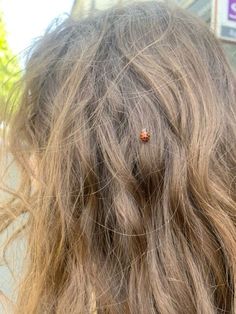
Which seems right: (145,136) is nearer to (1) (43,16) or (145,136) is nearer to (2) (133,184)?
(2) (133,184)

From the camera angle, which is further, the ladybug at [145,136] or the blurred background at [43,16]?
the blurred background at [43,16]

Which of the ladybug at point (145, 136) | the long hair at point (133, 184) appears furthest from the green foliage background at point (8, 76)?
the ladybug at point (145, 136)

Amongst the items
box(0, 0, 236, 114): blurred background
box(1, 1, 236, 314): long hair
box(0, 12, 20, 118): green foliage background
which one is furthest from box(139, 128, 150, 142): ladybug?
box(0, 0, 236, 114): blurred background

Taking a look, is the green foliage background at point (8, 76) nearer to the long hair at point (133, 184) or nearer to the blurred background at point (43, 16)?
the long hair at point (133, 184)

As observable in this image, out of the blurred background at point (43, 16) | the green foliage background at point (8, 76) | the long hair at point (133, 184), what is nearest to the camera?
the long hair at point (133, 184)

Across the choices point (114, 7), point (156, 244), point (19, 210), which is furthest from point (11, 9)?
point (156, 244)

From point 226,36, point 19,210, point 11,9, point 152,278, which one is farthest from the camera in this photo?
point 11,9

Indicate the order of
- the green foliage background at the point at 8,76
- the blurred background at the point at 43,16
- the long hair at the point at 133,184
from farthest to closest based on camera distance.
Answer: the blurred background at the point at 43,16, the green foliage background at the point at 8,76, the long hair at the point at 133,184

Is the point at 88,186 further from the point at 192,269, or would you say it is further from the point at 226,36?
the point at 226,36

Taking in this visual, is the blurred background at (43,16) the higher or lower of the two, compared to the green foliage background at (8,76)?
lower
